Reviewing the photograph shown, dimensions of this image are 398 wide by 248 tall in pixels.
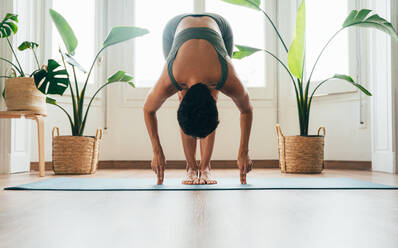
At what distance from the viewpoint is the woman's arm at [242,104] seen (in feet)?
5.24

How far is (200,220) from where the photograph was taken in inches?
36.5

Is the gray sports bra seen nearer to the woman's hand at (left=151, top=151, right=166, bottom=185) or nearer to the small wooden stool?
the woman's hand at (left=151, top=151, right=166, bottom=185)

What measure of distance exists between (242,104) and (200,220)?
883mm

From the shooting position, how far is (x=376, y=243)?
69 centimetres

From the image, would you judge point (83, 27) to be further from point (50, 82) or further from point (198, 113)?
point (198, 113)

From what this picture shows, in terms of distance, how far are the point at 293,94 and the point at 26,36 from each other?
7.95ft

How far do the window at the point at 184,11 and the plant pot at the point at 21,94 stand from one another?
4.47ft

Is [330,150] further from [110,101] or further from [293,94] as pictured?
[110,101]

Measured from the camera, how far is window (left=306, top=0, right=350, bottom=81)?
3.42 m

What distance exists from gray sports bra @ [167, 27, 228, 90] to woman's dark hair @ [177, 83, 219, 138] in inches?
5.9

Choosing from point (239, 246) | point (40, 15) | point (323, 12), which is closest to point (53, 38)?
point (40, 15)

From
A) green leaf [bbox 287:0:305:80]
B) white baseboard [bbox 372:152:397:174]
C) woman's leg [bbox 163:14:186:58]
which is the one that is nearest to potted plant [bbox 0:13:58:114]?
woman's leg [bbox 163:14:186:58]

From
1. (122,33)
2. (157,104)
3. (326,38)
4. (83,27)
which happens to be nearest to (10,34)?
(122,33)

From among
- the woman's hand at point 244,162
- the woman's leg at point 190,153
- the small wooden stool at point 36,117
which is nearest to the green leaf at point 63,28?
the small wooden stool at point 36,117
